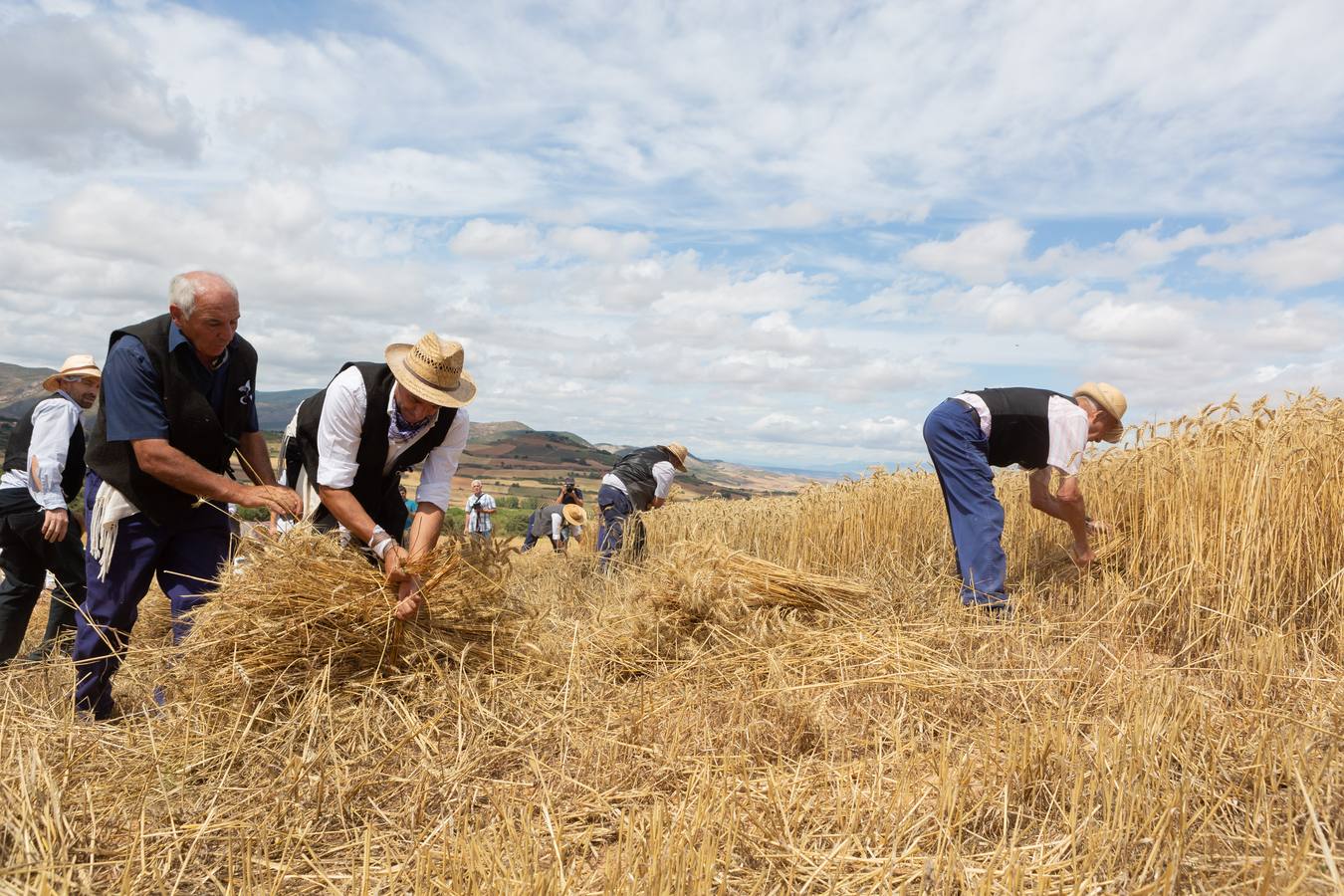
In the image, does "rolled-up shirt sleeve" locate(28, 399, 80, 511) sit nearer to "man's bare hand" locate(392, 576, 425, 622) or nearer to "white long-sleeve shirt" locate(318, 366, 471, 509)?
"white long-sleeve shirt" locate(318, 366, 471, 509)

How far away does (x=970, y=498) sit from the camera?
448 centimetres

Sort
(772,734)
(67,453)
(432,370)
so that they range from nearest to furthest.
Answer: (772,734) → (432,370) → (67,453)

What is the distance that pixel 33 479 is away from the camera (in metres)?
4.55

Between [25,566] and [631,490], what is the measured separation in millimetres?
4573

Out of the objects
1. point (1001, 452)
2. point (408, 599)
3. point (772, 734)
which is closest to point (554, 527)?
point (1001, 452)

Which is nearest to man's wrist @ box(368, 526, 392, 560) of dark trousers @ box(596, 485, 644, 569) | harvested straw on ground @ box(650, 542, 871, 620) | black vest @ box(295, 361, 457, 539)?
black vest @ box(295, 361, 457, 539)

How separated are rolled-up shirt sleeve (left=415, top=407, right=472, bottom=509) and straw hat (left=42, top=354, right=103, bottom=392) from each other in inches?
100

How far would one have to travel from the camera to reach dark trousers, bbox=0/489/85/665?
4562 mm

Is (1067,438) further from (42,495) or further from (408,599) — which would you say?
(42,495)

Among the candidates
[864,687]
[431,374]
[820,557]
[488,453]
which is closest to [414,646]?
[431,374]

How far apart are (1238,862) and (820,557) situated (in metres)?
4.85

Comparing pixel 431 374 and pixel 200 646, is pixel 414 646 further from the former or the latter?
pixel 431 374

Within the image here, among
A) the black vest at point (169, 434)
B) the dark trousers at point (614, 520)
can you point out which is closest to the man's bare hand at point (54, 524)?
the black vest at point (169, 434)

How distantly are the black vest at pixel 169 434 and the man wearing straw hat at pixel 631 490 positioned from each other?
14.4 feet
